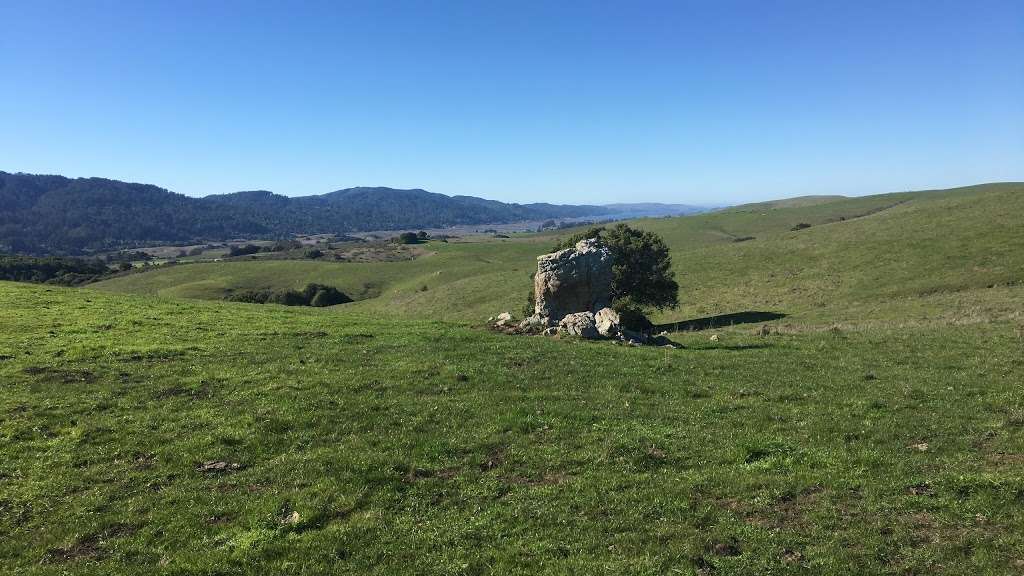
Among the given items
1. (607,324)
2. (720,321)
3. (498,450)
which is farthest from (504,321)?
(720,321)

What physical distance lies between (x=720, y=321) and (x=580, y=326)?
879 inches

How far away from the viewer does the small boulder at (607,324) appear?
106 feet

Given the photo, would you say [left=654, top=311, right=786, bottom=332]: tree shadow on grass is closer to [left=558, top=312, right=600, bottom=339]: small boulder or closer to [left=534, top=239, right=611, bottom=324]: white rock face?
[left=534, top=239, right=611, bottom=324]: white rock face

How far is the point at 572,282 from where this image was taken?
1535 inches

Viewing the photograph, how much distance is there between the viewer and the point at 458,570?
9406 millimetres

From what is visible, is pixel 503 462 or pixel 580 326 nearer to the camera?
pixel 503 462

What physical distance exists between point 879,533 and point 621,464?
5.40m

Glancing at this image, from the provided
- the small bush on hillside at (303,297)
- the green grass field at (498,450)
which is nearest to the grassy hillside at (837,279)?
the small bush on hillside at (303,297)

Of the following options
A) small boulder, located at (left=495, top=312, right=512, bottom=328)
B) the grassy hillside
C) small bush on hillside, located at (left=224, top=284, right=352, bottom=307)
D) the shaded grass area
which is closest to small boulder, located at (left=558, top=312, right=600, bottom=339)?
small boulder, located at (left=495, top=312, right=512, bottom=328)

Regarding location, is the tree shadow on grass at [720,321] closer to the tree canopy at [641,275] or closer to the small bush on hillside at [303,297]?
the tree canopy at [641,275]

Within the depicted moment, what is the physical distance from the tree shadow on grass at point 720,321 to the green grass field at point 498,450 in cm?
1391

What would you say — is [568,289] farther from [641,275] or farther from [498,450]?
[498,450]

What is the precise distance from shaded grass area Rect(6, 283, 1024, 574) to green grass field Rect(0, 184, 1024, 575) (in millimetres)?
67

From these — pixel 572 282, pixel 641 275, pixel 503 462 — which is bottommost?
pixel 503 462
